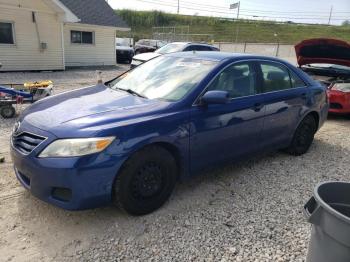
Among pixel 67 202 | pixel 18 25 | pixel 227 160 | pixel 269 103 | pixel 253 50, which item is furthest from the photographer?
pixel 253 50

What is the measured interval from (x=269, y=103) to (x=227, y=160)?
1.03 m

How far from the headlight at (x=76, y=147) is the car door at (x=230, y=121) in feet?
3.40

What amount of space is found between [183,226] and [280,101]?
2355 millimetres

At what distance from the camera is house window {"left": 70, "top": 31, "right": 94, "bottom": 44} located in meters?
17.7

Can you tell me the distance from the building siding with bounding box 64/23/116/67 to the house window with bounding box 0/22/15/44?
3.23m

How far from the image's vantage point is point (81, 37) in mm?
18000

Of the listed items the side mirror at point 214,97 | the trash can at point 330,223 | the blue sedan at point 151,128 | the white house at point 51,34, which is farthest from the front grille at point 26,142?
the white house at point 51,34

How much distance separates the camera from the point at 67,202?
2975mm

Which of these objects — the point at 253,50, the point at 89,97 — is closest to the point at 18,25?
the point at 89,97

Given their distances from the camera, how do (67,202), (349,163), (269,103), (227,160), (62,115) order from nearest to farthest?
(67,202) → (62,115) → (227,160) → (269,103) → (349,163)

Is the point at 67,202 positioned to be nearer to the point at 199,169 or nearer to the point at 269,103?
the point at 199,169

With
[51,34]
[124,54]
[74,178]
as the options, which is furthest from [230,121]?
[124,54]

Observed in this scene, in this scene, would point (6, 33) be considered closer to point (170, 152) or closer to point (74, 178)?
point (170, 152)

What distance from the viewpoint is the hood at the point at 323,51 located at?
24.3ft
